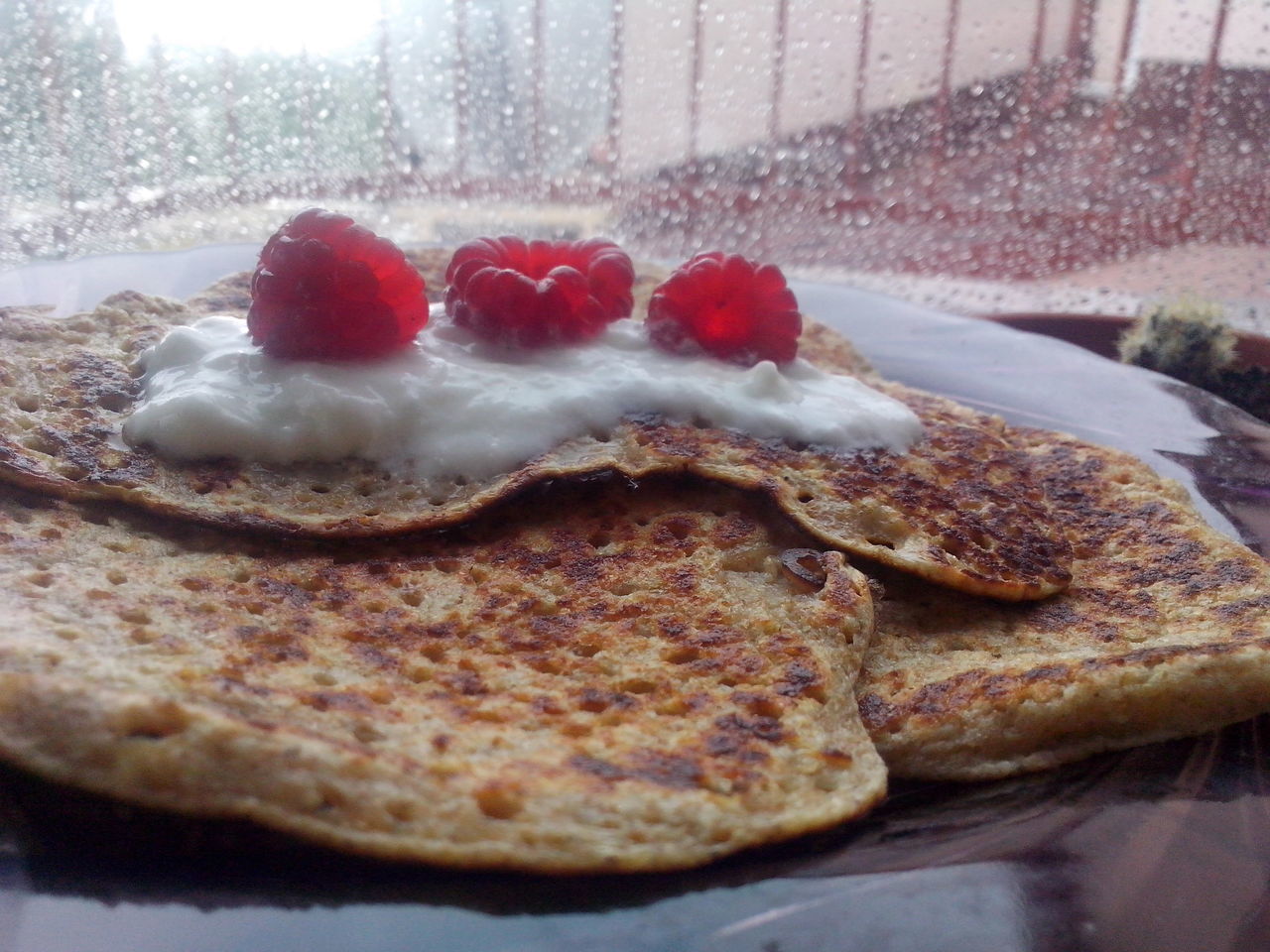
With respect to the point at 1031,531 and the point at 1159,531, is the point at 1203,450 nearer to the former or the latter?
the point at 1159,531

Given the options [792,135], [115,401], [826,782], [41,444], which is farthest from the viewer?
[792,135]

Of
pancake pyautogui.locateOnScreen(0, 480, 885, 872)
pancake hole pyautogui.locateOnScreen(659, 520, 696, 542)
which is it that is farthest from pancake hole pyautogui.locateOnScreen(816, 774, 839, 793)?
pancake hole pyautogui.locateOnScreen(659, 520, 696, 542)

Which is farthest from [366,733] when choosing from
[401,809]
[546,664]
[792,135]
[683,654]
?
[792,135]

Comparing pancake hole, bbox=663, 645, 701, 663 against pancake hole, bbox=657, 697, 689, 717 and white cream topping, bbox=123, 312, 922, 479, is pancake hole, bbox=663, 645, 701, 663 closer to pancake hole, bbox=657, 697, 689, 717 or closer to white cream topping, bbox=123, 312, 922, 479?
pancake hole, bbox=657, 697, 689, 717

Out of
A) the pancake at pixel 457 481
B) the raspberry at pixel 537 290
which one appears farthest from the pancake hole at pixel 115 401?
the raspberry at pixel 537 290

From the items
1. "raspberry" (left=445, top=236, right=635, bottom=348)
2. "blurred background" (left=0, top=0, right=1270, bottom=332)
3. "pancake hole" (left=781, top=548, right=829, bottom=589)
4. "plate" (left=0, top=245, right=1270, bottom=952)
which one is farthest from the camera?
"blurred background" (left=0, top=0, right=1270, bottom=332)

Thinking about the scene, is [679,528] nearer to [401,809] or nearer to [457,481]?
[457,481]
